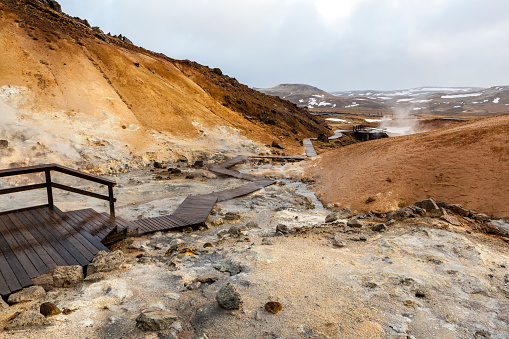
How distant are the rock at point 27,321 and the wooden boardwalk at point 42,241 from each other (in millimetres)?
774

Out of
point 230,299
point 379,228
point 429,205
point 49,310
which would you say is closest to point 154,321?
point 230,299

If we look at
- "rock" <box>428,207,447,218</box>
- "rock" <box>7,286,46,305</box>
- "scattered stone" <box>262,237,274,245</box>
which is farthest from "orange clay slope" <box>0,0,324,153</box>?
"rock" <box>428,207,447,218</box>

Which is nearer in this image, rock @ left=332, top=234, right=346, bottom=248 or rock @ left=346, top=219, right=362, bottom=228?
rock @ left=332, top=234, right=346, bottom=248

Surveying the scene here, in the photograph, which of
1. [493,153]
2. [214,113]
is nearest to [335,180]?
[493,153]

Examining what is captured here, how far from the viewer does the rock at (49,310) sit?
10.7ft

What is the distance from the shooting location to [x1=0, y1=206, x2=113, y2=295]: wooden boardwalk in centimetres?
410

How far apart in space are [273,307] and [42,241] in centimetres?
409

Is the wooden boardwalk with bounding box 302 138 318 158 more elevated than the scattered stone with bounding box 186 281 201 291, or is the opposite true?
the wooden boardwalk with bounding box 302 138 318 158

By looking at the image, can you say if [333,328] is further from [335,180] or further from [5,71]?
[5,71]

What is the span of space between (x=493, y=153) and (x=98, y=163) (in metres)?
16.4

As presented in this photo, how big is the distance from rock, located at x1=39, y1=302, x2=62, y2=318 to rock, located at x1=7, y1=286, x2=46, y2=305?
503 millimetres

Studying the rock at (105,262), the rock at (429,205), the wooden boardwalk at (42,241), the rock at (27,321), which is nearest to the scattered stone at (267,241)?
the rock at (105,262)

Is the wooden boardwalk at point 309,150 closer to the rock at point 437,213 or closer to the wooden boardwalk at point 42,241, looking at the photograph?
the rock at point 437,213

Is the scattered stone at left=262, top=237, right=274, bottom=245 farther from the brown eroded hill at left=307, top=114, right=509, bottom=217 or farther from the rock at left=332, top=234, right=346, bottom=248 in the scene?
the brown eroded hill at left=307, top=114, right=509, bottom=217
